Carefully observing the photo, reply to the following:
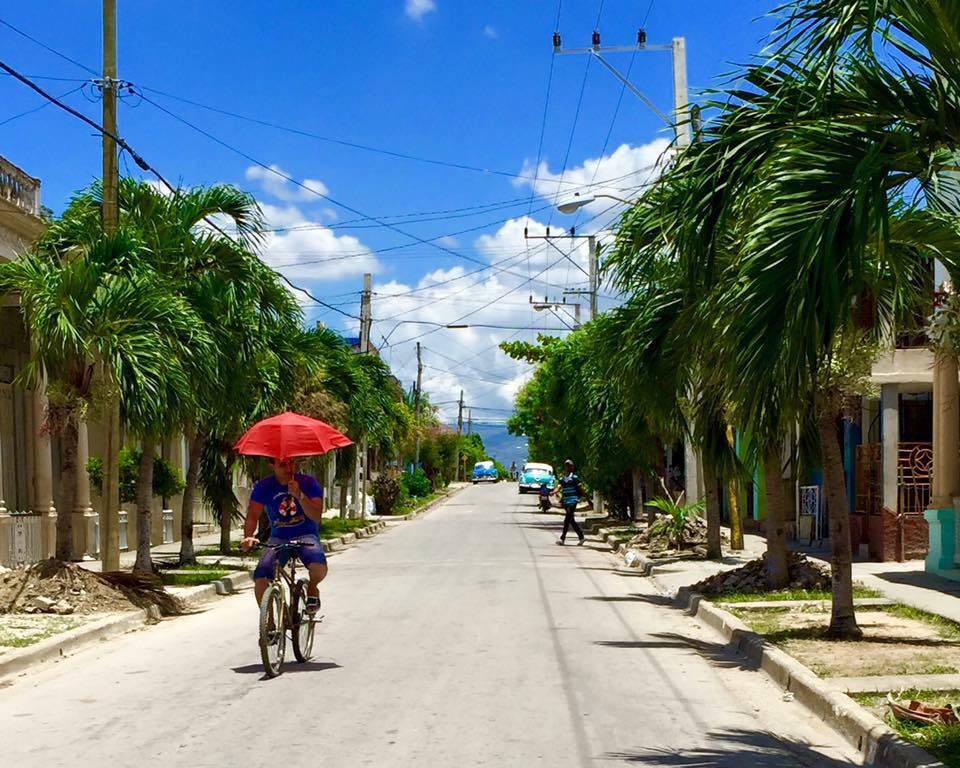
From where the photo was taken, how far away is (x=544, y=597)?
61.7 ft

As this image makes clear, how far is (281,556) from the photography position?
1105 cm

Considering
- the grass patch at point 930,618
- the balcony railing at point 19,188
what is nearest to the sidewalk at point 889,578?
the grass patch at point 930,618

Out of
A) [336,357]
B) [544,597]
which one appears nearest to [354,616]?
[544,597]

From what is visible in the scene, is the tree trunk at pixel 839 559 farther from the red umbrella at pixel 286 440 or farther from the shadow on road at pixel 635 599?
the shadow on road at pixel 635 599

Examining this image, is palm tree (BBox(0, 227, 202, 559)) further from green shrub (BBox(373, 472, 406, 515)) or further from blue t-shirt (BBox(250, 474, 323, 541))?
green shrub (BBox(373, 472, 406, 515))

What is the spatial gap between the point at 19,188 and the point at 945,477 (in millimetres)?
16051

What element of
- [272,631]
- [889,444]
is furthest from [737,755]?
[889,444]

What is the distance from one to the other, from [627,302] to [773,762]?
1308 centimetres

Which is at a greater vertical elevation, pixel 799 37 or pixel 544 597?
pixel 799 37

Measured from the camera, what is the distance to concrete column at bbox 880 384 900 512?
23562 mm

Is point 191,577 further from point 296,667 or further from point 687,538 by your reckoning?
point 687,538

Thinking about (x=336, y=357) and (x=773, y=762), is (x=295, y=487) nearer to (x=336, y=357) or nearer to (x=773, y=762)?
(x=773, y=762)

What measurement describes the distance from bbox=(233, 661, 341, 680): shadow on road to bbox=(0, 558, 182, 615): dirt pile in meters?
4.83

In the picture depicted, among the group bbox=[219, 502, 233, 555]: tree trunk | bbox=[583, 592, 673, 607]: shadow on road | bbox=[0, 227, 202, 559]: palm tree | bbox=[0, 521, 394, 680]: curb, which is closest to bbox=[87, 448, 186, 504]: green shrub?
bbox=[219, 502, 233, 555]: tree trunk
